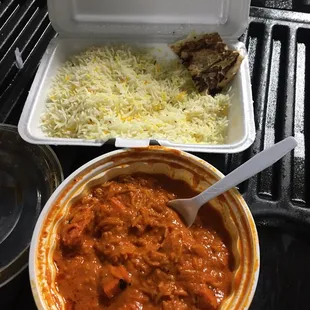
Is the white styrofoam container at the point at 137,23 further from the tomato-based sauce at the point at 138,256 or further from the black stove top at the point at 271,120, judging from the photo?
the tomato-based sauce at the point at 138,256

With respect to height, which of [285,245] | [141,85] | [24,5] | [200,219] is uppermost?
[24,5]

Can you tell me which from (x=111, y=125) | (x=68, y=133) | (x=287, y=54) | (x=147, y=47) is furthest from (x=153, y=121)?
(x=287, y=54)

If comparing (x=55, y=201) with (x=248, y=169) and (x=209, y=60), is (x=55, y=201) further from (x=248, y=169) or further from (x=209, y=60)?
(x=209, y=60)

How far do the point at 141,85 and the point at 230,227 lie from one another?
76cm

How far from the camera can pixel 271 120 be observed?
1.64m

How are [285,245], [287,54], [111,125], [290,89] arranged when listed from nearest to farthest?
[285,245] → [111,125] → [290,89] → [287,54]

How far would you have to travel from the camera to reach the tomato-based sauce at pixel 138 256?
3.24ft

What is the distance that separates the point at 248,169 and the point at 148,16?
94 cm

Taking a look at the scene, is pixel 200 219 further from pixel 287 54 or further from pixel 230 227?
pixel 287 54

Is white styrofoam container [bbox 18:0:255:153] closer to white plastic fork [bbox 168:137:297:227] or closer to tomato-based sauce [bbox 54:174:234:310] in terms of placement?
white plastic fork [bbox 168:137:297:227]

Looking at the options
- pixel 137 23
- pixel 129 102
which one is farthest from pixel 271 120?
pixel 137 23

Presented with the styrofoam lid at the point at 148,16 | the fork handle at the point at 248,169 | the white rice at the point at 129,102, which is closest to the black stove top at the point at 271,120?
the white rice at the point at 129,102

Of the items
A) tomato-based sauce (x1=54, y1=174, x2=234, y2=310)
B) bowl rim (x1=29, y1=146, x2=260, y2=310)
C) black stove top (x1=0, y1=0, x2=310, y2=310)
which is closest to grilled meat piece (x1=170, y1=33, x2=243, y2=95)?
black stove top (x1=0, y1=0, x2=310, y2=310)

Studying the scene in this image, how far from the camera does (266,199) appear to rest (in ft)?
4.63
